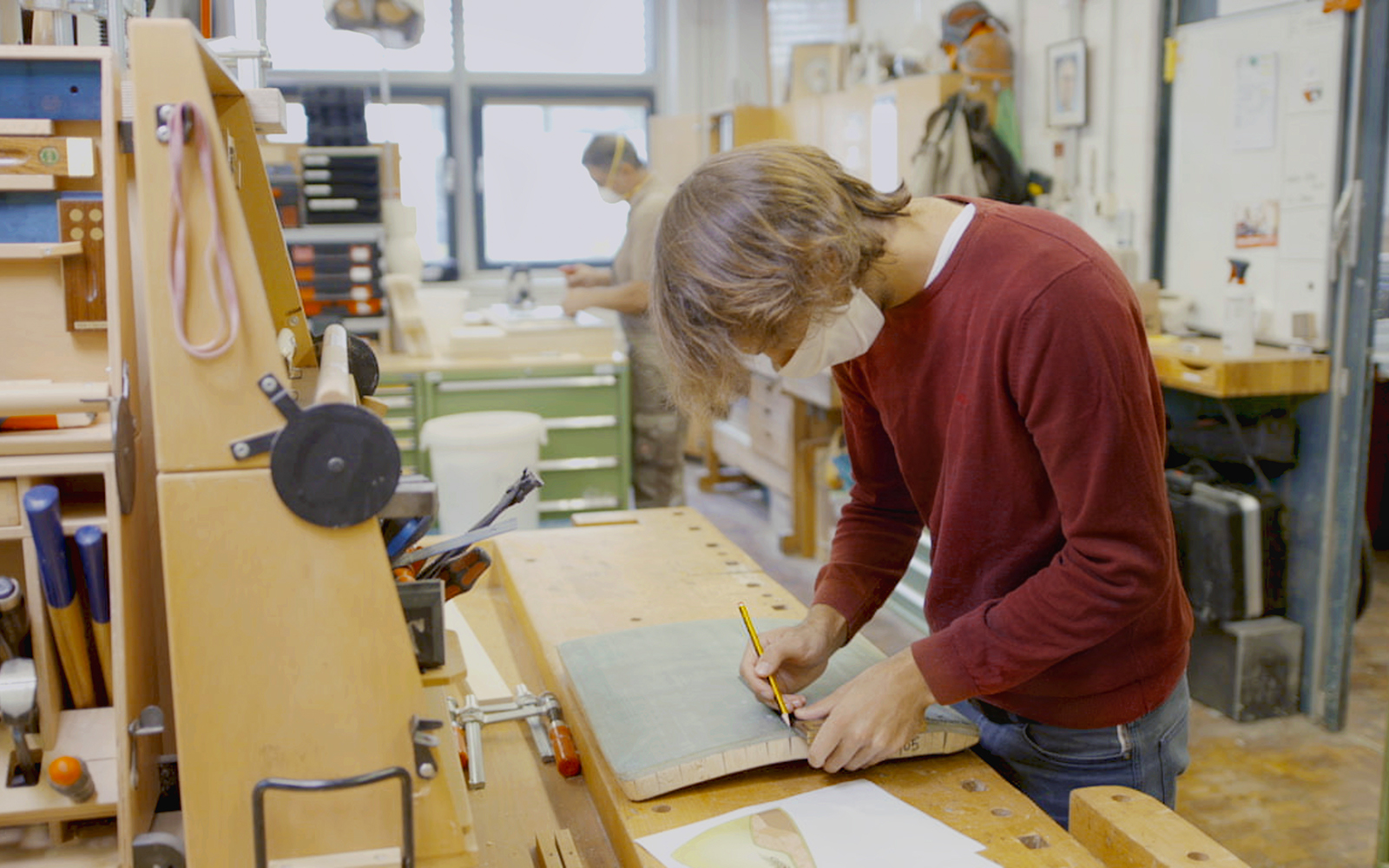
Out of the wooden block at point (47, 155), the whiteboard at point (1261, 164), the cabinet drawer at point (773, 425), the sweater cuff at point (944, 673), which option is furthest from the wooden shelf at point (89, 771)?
the cabinet drawer at point (773, 425)

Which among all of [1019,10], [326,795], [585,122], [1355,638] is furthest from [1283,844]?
[585,122]

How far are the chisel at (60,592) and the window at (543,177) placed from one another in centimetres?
605

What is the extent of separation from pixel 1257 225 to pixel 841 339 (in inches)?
102

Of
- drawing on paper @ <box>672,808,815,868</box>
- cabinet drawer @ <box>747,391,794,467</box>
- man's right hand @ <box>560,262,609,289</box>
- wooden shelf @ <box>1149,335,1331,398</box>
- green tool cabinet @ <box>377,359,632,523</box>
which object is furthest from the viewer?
cabinet drawer @ <box>747,391,794,467</box>

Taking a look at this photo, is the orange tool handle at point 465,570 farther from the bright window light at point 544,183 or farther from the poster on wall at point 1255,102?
the bright window light at point 544,183

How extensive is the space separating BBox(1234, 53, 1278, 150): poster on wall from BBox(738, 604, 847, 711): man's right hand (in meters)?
2.56

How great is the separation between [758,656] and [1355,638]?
3406 millimetres

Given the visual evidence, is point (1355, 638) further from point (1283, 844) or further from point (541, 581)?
point (541, 581)

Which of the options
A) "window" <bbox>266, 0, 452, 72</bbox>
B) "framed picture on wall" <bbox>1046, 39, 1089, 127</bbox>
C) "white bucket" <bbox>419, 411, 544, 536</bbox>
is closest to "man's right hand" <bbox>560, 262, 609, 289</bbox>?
"white bucket" <bbox>419, 411, 544, 536</bbox>

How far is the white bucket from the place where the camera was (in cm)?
408

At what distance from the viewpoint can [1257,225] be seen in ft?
10.9

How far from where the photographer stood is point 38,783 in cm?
91

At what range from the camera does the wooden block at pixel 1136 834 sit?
96 cm

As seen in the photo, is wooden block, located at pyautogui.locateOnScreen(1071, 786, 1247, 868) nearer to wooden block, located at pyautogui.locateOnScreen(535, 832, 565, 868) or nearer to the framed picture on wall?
wooden block, located at pyautogui.locateOnScreen(535, 832, 565, 868)
